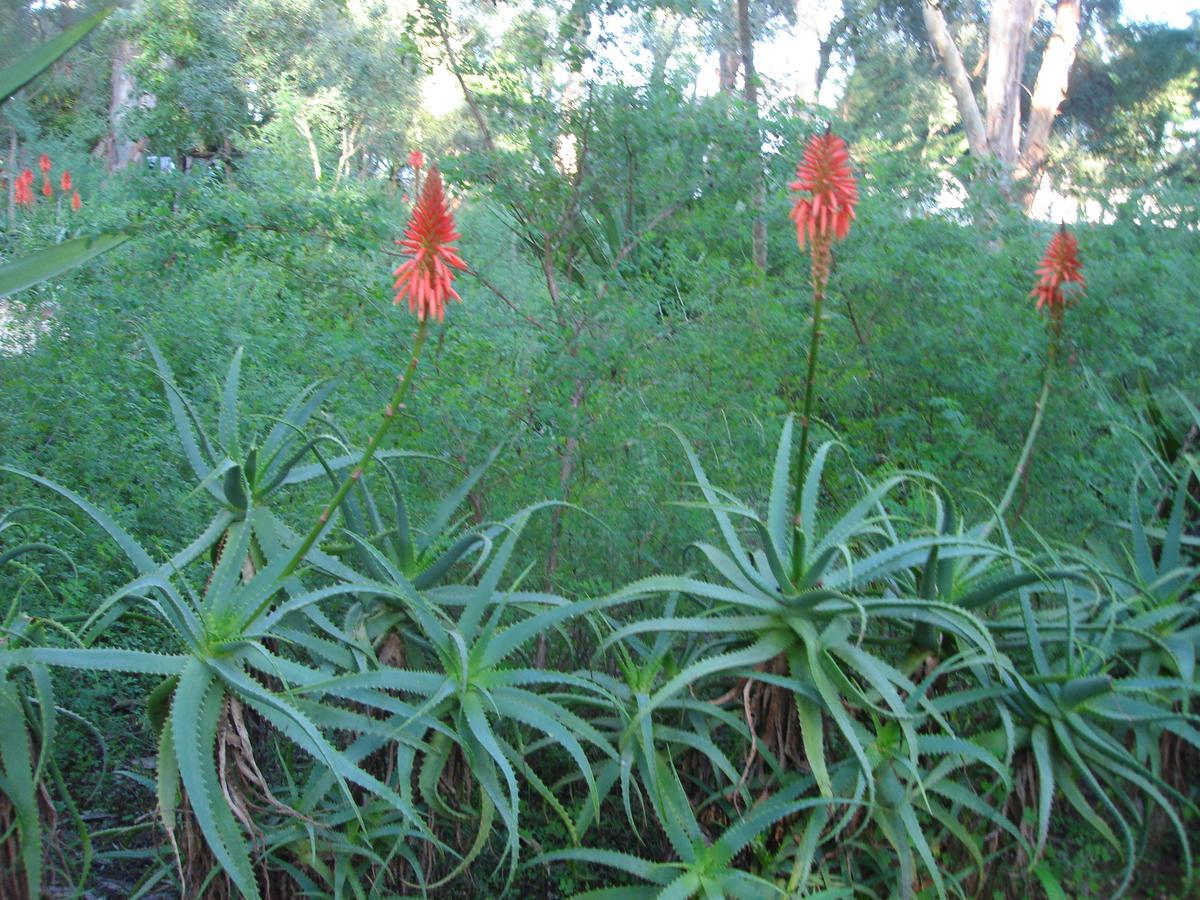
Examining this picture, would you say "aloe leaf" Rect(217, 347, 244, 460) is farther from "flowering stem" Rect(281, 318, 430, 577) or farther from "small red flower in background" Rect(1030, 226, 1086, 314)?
"small red flower in background" Rect(1030, 226, 1086, 314)

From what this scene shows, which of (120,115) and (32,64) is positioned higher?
(120,115)

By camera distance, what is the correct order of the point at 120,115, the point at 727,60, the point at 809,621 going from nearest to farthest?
the point at 809,621 → the point at 120,115 → the point at 727,60

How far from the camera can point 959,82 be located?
48.4 ft

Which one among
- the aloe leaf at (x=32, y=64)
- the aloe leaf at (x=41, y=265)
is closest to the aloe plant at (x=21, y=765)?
the aloe leaf at (x=41, y=265)

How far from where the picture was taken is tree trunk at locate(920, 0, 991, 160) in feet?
47.8

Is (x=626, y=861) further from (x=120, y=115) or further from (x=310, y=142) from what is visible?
(x=120, y=115)

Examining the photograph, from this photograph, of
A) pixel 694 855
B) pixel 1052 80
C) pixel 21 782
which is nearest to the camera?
pixel 21 782

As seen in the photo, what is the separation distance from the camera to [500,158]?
5340mm

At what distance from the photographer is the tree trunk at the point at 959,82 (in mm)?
14570

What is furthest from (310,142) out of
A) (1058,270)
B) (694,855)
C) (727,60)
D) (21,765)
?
(694,855)

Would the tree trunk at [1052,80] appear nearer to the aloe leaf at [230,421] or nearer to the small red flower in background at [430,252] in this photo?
the aloe leaf at [230,421]

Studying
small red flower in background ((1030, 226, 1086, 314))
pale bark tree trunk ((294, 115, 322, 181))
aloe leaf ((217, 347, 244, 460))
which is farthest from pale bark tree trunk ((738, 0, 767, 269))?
pale bark tree trunk ((294, 115, 322, 181))

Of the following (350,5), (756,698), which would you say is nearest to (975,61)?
(350,5)

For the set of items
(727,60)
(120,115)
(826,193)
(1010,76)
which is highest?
(727,60)
